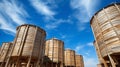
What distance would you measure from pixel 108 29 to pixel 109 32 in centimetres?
37

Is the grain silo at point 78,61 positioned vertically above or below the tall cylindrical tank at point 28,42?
below

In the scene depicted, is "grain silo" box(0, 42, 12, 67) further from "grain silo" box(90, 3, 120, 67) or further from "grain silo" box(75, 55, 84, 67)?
"grain silo" box(90, 3, 120, 67)

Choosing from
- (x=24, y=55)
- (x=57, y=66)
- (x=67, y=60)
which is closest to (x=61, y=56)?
(x=57, y=66)

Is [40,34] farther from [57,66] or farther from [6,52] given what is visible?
[6,52]

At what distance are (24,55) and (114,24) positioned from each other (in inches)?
471

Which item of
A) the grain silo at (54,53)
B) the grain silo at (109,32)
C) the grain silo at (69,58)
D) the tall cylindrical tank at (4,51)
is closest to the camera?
the grain silo at (109,32)

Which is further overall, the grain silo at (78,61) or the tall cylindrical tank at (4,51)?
the grain silo at (78,61)

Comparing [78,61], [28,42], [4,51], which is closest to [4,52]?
[4,51]

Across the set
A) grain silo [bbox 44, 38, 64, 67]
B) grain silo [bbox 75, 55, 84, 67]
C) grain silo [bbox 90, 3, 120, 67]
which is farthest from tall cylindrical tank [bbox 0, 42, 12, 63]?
grain silo [bbox 90, 3, 120, 67]

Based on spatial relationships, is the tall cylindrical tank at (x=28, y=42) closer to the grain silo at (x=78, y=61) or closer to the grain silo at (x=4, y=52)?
the grain silo at (x=4, y=52)

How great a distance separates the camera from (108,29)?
38.1 ft

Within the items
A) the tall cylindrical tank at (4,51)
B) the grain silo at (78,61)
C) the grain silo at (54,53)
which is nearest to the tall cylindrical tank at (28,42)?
the grain silo at (54,53)

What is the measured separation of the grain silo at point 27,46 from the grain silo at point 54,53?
726cm

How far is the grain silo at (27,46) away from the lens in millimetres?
15023
